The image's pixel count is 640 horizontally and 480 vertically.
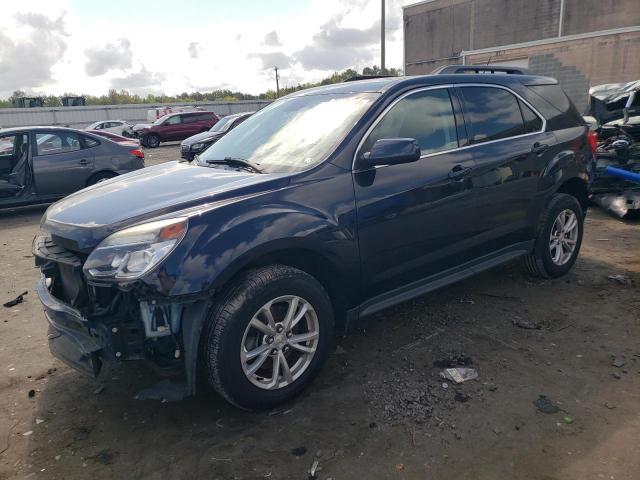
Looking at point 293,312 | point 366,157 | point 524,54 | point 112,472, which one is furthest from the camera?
point 524,54

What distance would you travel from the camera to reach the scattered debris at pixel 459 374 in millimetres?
3173

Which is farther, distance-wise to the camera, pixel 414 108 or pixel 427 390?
pixel 414 108

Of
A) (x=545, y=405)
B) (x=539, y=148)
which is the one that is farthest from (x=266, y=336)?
(x=539, y=148)

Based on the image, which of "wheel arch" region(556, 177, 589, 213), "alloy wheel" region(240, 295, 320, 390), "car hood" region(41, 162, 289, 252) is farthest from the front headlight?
"wheel arch" region(556, 177, 589, 213)

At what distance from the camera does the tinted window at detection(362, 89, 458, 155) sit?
3.40 meters

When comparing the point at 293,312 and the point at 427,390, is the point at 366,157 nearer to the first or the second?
the point at 293,312

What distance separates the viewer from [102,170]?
9.34 metres

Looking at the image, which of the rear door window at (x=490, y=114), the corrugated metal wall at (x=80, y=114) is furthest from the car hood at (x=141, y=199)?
the corrugated metal wall at (x=80, y=114)

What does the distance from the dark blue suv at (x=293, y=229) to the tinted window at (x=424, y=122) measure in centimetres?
1

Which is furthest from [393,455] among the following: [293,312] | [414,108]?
[414,108]

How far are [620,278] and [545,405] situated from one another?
101 inches

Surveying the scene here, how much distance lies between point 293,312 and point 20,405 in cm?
185

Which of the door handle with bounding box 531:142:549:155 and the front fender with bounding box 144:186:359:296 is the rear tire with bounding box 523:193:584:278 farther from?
the front fender with bounding box 144:186:359:296

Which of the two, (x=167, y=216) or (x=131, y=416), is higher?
(x=167, y=216)
